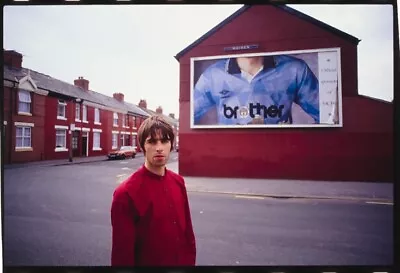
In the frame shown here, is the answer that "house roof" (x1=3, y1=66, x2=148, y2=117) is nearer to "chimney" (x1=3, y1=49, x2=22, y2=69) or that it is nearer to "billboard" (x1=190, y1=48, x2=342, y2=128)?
"chimney" (x1=3, y1=49, x2=22, y2=69)

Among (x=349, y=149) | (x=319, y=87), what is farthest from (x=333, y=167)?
(x=319, y=87)

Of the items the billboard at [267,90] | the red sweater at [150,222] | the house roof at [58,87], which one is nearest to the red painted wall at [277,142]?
the billboard at [267,90]

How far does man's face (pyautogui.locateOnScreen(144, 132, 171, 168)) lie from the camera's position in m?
1.68

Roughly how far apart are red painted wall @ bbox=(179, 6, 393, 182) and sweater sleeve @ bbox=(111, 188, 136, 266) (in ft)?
22.1

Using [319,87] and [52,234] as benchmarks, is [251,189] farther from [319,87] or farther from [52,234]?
[52,234]

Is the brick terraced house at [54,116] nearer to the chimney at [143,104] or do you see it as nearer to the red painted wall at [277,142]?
the chimney at [143,104]

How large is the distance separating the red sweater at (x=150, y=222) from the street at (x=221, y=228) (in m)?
0.25

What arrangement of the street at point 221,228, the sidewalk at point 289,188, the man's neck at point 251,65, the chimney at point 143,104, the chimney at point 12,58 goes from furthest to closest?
the man's neck at point 251,65
the sidewalk at point 289,188
the chimney at point 143,104
the chimney at point 12,58
the street at point 221,228

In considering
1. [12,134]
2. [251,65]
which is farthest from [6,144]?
[251,65]

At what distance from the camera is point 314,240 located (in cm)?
338

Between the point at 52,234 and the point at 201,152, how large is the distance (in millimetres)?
5499

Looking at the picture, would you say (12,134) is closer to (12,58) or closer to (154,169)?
(12,58)

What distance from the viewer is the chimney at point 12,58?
10.2ft

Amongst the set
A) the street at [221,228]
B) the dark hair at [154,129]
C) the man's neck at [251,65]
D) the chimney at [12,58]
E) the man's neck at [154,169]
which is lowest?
the street at [221,228]
